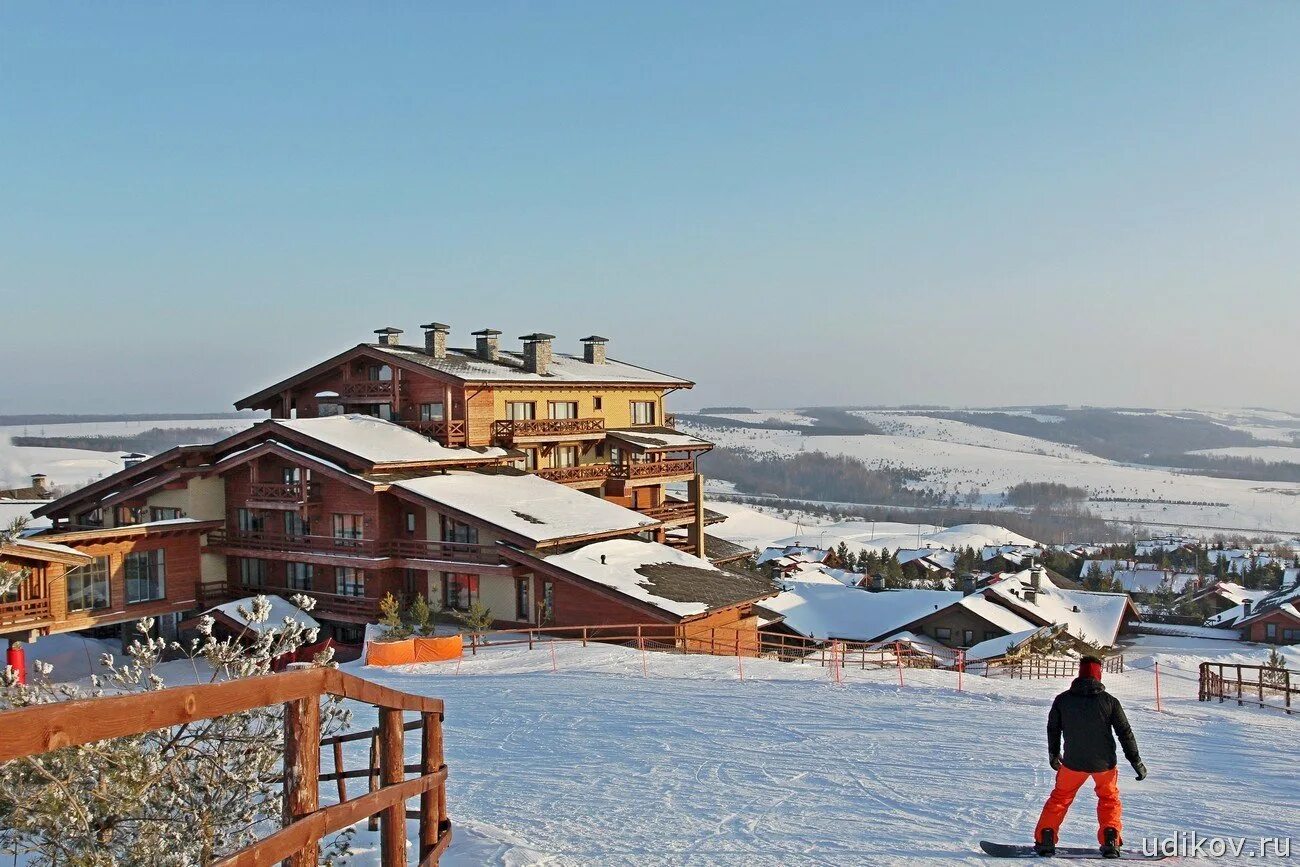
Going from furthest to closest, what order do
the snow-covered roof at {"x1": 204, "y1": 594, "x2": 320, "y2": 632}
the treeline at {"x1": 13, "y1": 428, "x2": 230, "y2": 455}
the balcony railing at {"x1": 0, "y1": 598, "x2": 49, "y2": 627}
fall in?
the treeline at {"x1": 13, "y1": 428, "x2": 230, "y2": 455} < the snow-covered roof at {"x1": 204, "y1": 594, "x2": 320, "y2": 632} < the balcony railing at {"x1": 0, "y1": 598, "x2": 49, "y2": 627}

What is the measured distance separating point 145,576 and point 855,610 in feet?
109

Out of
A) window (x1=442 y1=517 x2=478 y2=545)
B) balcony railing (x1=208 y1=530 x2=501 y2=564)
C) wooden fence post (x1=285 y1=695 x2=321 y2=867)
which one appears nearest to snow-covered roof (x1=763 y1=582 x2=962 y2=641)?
window (x1=442 y1=517 x2=478 y2=545)

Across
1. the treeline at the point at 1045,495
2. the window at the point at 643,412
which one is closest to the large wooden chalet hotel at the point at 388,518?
the window at the point at 643,412

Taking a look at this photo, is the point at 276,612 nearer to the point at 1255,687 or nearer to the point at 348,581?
the point at 348,581

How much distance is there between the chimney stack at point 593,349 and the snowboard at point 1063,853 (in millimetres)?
37481

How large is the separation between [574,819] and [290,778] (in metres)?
5.91

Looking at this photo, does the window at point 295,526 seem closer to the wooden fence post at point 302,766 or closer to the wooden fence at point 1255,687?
the wooden fence at point 1255,687

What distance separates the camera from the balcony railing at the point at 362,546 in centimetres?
2905

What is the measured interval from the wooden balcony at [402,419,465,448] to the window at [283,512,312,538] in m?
5.38

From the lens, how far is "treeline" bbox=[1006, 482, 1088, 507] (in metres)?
183

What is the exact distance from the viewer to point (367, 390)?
36.7 metres

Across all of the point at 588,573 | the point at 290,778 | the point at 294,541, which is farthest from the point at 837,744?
the point at 294,541

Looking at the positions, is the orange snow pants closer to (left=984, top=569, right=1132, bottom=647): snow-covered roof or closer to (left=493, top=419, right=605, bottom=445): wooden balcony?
(left=493, top=419, right=605, bottom=445): wooden balcony

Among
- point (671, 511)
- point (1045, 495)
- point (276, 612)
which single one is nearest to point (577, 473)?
point (671, 511)
